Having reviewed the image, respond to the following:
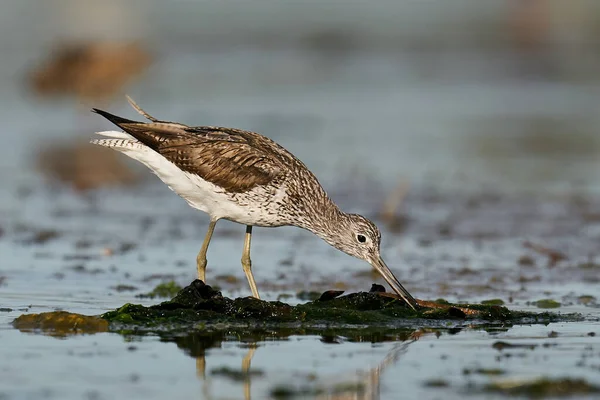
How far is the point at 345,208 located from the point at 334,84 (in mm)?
14808

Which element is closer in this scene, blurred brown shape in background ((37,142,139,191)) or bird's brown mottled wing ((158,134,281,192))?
bird's brown mottled wing ((158,134,281,192))

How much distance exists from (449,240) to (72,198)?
226 inches

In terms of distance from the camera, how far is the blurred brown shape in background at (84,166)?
58.4 ft

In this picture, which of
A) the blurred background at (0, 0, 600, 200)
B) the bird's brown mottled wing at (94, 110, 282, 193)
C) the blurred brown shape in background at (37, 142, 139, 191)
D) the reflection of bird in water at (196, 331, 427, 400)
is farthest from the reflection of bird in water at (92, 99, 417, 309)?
the blurred brown shape in background at (37, 142, 139, 191)

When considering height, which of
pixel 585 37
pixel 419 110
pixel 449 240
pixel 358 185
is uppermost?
pixel 585 37

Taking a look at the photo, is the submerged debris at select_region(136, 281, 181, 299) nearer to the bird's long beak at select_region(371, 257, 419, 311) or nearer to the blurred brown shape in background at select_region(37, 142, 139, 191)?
the bird's long beak at select_region(371, 257, 419, 311)

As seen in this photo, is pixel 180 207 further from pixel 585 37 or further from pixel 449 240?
pixel 585 37

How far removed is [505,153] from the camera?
67.5 feet

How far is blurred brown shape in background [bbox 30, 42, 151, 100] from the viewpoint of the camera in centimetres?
2462

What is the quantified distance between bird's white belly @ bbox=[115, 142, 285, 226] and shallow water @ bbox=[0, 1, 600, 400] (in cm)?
102

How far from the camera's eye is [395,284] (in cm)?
986

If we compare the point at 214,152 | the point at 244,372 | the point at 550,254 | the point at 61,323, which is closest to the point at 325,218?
the point at 214,152

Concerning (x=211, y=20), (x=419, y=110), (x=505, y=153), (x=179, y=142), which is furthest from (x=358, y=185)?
(x=211, y=20)

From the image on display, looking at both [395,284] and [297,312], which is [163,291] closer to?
[297,312]
